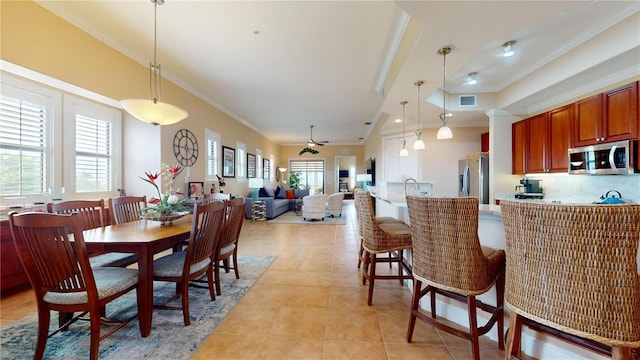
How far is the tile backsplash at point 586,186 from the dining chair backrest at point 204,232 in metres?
4.62

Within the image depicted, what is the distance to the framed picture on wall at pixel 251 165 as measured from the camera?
798 cm

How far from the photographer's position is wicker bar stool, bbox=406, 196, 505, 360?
4.90 feet

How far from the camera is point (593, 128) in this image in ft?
9.99

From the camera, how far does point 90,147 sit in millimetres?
3656

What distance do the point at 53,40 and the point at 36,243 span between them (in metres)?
2.49

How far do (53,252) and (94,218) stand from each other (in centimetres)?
120

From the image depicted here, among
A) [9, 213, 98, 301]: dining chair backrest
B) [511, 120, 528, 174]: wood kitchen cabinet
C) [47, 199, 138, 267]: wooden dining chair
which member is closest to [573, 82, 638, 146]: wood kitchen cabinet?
[511, 120, 528, 174]: wood kitchen cabinet

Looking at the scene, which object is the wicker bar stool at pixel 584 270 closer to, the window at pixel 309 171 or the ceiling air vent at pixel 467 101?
the ceiling air vent at pixel 467 101

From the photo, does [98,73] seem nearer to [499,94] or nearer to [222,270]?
[222,270]

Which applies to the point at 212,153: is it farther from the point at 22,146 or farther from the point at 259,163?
the point at 259,163

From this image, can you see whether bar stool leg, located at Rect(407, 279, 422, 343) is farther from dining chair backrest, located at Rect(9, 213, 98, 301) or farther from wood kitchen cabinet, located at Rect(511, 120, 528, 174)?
wood kitchen cabinet, located at Rect(511, 120, 528, 174)

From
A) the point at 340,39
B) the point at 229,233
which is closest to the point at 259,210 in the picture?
the point at 229,233

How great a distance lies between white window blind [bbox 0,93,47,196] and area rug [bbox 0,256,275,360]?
169 cm

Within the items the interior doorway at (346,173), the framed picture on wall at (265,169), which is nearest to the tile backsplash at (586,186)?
the framed picture on wall at (265,169)
